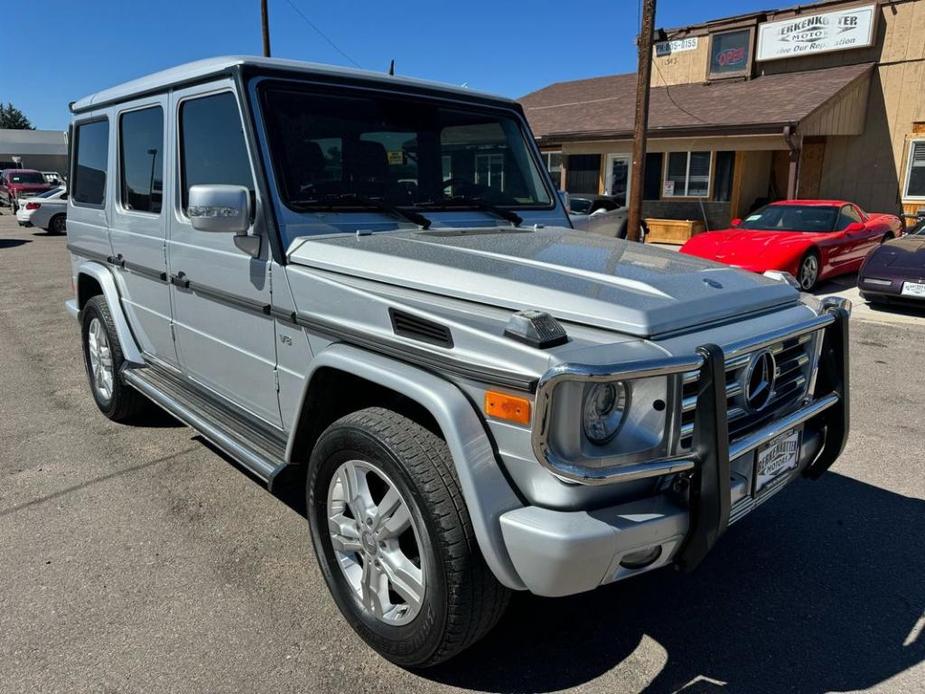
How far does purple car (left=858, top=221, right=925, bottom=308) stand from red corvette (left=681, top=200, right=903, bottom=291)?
946mm

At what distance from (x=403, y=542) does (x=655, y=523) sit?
36.9 inches

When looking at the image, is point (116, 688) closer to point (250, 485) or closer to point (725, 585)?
point (250, 485)

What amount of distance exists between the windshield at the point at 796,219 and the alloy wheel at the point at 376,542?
34.1 ft

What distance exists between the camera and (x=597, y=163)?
68.8ft

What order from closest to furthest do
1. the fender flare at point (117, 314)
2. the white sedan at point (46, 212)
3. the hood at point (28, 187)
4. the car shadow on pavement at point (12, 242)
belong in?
the fender flare at point (117, 314), the car shadow on pavement at point (12, 242), the white sedan at point (46, 212), the hood at point (28, 187)

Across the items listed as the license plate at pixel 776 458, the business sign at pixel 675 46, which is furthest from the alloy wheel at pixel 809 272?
the business sign at pixel 675 46

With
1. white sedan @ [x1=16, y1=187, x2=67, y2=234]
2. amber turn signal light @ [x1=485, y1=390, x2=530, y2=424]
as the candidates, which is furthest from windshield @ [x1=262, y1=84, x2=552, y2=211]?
white sedan @ [x1=16, y1=187, x2=67, y2=234]

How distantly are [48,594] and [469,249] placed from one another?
2.32 meters

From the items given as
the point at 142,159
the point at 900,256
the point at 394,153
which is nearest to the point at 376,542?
the point at 394,153

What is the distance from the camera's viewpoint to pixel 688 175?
62.2 feet

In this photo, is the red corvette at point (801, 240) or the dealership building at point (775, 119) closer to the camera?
the red corvette at point (801, 240)

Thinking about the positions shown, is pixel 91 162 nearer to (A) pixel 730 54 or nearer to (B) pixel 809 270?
(B) pixel 809 270

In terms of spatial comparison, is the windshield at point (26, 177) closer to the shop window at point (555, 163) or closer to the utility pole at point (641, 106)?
the shop window at point (555, 163)

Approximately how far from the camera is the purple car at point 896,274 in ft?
29.1
